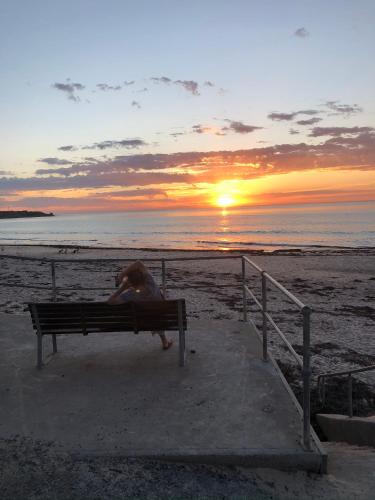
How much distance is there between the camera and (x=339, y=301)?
13.7 meters

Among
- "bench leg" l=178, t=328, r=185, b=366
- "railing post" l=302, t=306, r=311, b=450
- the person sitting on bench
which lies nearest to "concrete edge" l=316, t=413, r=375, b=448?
"railing post" l=302, t=306, r=311, b=450

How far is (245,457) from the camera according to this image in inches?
127

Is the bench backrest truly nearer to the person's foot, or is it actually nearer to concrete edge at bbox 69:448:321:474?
the person's foot

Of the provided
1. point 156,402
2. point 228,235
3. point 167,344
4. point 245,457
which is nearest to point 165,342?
point 167,344

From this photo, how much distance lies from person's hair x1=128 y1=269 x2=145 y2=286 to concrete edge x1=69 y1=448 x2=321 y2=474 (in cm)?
228

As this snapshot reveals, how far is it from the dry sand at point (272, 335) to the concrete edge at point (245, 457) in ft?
Result: 0.22

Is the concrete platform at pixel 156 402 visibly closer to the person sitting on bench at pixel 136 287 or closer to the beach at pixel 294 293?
the person sitting on bench at pixel 136 287

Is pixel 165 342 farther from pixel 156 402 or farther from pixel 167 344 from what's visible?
pixel 156 402

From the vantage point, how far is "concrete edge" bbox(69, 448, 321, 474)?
3.21m

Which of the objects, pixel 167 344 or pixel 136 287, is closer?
pixel 136 287

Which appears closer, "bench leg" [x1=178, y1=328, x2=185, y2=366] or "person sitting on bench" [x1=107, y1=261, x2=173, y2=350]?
"bench leg" [x1=178, y1=328, x2=185, y2=366]

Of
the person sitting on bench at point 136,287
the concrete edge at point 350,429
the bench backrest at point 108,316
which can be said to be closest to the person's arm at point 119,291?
the person sitting on bench at point 136,287

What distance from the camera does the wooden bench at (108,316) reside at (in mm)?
4781

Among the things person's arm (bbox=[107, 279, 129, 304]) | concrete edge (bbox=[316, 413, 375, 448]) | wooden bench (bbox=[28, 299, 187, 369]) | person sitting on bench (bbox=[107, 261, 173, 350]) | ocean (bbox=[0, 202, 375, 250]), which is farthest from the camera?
ocean (bbox=[0, 202, 375, 250])
